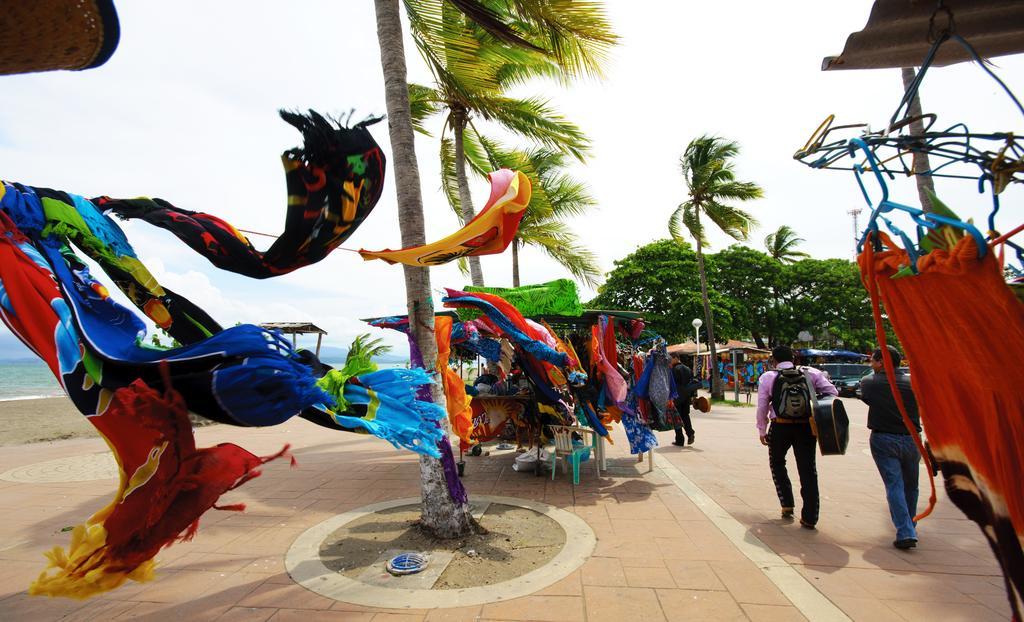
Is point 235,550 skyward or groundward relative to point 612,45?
groundward

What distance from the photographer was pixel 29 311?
197cm

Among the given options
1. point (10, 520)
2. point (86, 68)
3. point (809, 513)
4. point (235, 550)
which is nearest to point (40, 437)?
point (10, 520)

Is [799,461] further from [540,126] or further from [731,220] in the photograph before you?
[731,220]

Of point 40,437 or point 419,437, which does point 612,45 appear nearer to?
point 419,437

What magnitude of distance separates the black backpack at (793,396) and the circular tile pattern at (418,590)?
2281 millimetres

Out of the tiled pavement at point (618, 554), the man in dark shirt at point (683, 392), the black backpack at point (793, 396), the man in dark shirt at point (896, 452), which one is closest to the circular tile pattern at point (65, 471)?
the tiled pavement at point (618, 554)

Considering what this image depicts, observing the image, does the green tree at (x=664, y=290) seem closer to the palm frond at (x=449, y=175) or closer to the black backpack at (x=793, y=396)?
the palm frond at (x=449, y=175)

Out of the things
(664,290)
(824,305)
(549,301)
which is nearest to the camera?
(549,301)

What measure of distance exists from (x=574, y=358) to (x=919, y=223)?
5.05 metres

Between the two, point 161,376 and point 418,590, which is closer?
point 161,376

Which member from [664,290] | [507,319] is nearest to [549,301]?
[507,319]

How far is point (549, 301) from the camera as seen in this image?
7070 mm

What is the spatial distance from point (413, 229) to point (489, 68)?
11.2 feet

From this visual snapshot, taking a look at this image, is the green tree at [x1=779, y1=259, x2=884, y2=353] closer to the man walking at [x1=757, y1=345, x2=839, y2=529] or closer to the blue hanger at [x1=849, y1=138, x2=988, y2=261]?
the man walking at [x1=757, y1=345, x2=839, y2=529]
